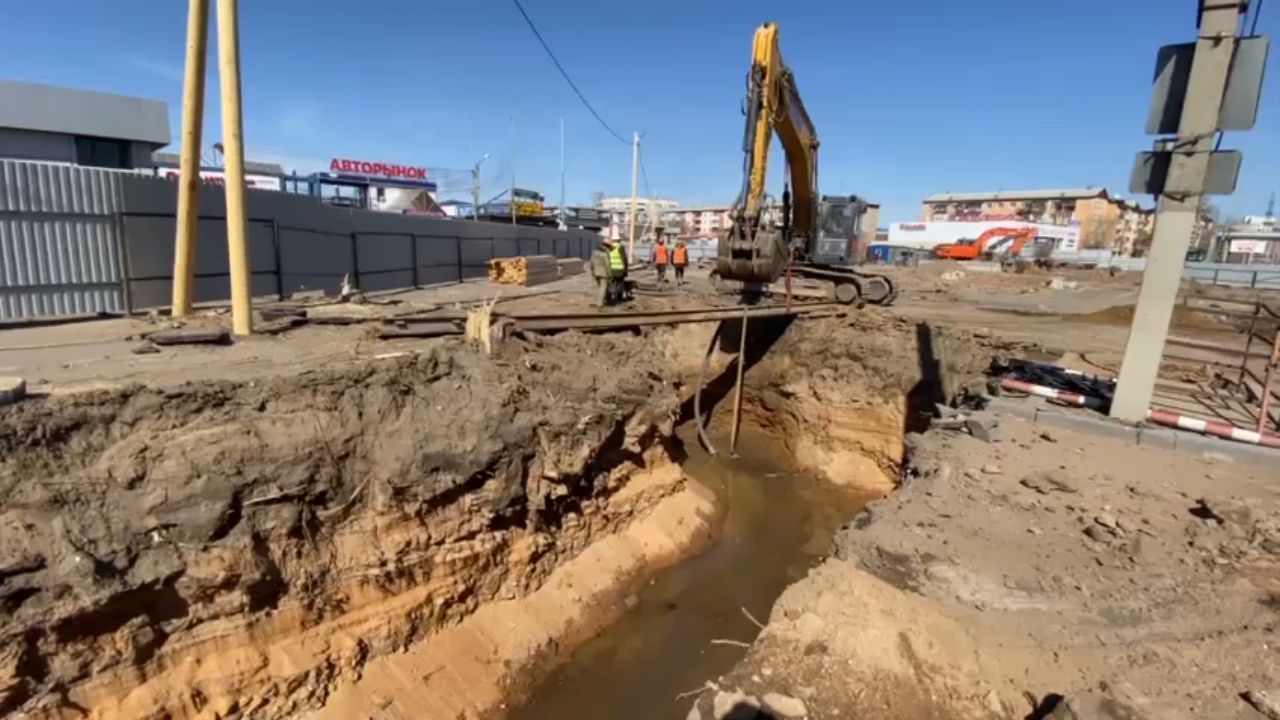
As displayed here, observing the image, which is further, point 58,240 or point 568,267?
point 568,267

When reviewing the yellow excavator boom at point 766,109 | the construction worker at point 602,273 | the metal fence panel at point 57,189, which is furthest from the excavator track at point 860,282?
the metal fence panel at point 57,189

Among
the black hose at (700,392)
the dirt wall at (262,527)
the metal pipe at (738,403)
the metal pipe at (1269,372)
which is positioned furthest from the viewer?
the metal pipe at (738,403)

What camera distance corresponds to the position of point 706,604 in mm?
8055

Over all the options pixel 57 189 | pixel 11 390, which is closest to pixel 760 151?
pixel 11 390

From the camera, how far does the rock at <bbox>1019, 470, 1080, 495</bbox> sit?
600cm

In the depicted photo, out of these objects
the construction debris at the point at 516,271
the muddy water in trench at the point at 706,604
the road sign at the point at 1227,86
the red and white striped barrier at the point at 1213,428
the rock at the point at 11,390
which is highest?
the road sign at the point at 1227,86

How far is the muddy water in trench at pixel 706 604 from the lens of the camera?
253 inches

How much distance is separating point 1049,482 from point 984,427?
1.41 metres

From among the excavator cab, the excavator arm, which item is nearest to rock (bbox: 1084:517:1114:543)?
the excavator arm

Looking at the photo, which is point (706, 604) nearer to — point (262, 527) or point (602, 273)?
point (262, 527)

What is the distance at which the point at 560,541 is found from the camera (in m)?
7.93

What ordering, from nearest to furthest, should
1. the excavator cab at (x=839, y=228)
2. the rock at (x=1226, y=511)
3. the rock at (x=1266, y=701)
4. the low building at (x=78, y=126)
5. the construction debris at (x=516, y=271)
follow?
the rock at (x=1266, y=701)
the rock at (x=1226, y=511)
the excavator cab at (x=839, y=228)
the construction debris at (x=516, y=271)
the low building at (x=78, y=126)

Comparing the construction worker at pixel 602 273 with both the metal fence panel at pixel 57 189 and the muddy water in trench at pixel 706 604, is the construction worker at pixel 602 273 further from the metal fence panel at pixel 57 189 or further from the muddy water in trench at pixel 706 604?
the metal fence panel at pixel 57 189

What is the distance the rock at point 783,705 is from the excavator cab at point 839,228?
49.6ft
